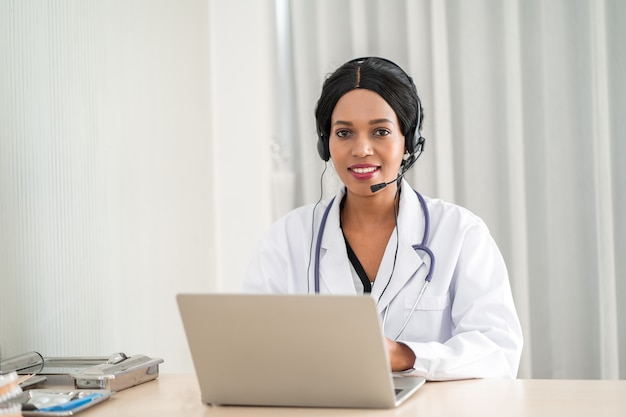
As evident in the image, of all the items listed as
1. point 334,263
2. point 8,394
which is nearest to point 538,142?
point 334,263

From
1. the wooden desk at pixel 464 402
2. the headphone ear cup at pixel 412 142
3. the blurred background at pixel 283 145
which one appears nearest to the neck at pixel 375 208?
the headphone ear cup at pixel 412 142

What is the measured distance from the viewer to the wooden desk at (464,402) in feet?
3.82

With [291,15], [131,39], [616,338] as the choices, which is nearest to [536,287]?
[616,338]

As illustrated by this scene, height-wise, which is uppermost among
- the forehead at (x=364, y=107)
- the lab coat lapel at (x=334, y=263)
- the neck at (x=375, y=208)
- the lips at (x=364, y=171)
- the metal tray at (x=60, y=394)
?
the forehead at (x=364, y=107)

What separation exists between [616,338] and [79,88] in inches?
81.8

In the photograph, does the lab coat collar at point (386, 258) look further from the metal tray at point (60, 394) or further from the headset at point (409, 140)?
the metal tray at point (60, 394)

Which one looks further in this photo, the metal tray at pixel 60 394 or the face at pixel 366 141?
the face at pixel 366 141

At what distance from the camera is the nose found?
1.89 meters

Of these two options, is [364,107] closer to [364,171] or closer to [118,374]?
[364,171]

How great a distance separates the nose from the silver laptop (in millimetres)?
776

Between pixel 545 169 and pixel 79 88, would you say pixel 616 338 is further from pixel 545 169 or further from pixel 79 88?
pixel 79 88

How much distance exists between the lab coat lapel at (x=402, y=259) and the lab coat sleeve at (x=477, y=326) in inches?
4.5

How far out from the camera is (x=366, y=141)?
191 cm

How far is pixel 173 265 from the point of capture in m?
2.67
